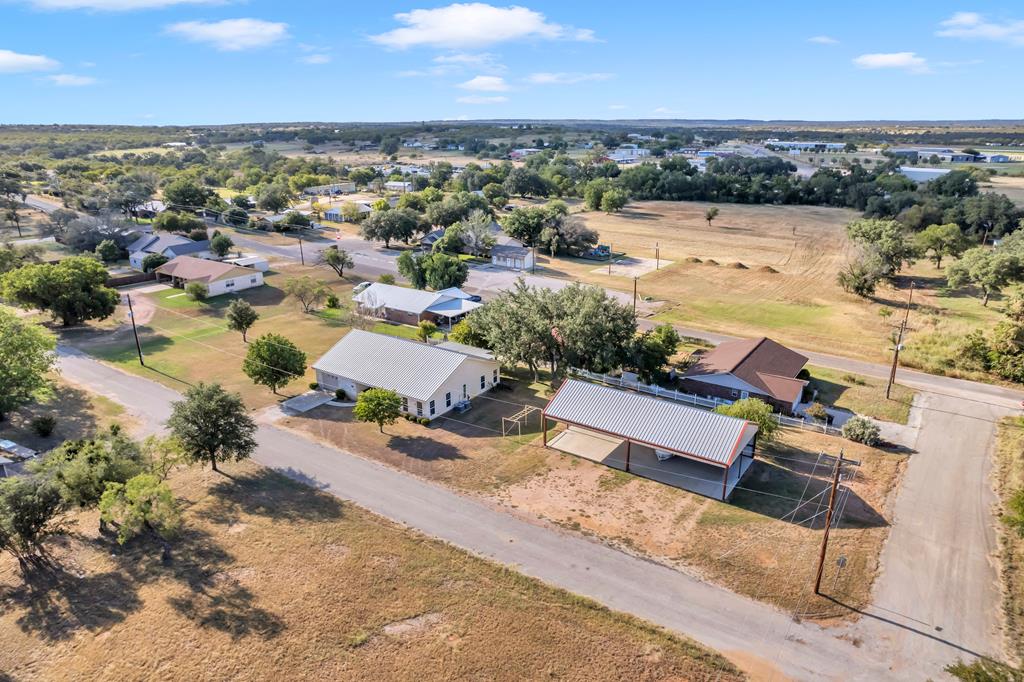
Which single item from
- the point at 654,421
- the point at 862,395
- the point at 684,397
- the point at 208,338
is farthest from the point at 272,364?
the point at 862,395

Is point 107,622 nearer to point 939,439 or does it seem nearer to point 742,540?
point 742,540

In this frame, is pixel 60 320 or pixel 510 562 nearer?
pixel 510 562

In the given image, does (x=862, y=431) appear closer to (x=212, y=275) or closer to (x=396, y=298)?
(x=396, y=298)

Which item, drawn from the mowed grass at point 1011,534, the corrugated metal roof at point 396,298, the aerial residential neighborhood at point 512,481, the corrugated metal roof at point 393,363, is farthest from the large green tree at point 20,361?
the mowed grass at point 1011,534

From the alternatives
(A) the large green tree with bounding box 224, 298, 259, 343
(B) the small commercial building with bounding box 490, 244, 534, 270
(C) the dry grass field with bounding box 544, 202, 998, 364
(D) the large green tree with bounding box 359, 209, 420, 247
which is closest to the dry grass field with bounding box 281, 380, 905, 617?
(A) the large green tree with bounding box 224, 298, 259, 343

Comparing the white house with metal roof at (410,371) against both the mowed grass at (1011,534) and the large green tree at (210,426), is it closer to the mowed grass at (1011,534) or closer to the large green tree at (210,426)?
the large green tree at (210,426)

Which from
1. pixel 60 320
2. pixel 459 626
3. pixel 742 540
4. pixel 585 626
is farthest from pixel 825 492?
pixel 60 320

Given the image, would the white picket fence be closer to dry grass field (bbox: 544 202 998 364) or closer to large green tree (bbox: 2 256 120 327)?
dry grass field (bbox: 544 202 998 364)
